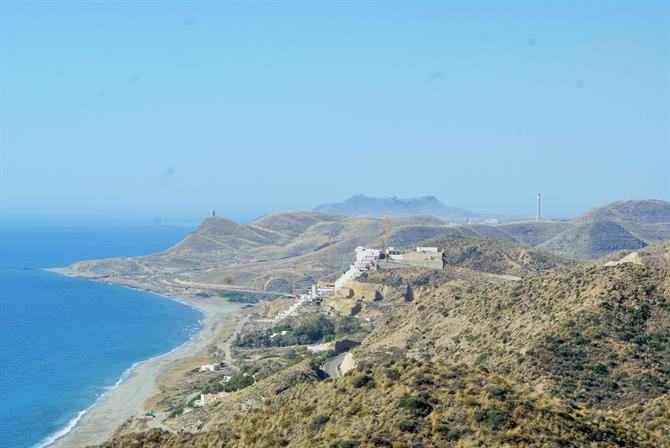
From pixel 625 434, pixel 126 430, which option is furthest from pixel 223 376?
pixel 625 434


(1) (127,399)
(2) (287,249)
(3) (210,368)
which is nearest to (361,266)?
(3) (210,368)

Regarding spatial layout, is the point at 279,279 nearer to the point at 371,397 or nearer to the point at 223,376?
the point at 223,376

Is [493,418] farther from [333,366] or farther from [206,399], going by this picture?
[206,399]

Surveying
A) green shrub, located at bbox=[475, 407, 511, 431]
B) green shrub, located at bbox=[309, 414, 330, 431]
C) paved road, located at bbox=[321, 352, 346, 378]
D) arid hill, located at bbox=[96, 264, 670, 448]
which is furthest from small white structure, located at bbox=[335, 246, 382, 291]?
green shrub, located at bbox=[475, 407, 511, 431]

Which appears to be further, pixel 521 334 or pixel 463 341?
pixel 463 341

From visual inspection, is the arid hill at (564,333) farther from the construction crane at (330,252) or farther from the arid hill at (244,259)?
the construction crane at (330,252)

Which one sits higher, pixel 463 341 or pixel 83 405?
pixel 463 341
